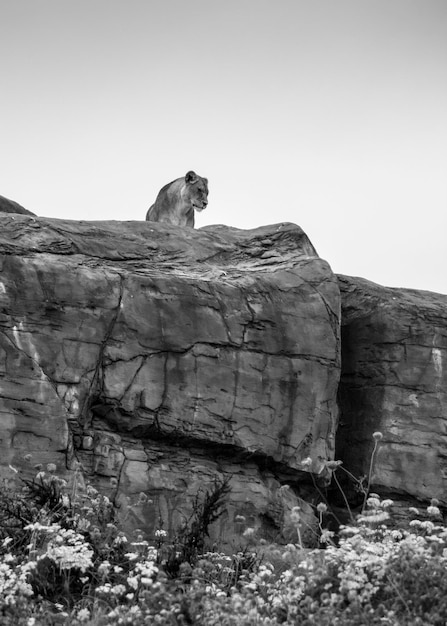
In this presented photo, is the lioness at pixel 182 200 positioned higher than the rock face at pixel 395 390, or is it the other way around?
the lioness at pixel 182 200

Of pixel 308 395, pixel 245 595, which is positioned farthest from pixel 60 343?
pixel 245 595

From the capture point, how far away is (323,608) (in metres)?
7.81

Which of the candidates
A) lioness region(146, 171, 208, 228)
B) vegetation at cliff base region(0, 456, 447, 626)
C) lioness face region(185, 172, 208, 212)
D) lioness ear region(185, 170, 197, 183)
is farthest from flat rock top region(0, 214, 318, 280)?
vegetation at cliff base region(0, 456, 447, 626)

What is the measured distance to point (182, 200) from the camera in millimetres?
21391

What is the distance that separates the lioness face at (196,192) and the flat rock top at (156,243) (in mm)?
4335

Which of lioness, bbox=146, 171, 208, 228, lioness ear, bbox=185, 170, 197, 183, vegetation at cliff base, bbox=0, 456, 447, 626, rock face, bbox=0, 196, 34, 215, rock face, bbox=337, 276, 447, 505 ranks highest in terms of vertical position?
lioness ear, bbox=185, 170, 197, 183

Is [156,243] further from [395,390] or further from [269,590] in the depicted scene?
[269,590]

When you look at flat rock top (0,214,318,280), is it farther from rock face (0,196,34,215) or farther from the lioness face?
the lioness face

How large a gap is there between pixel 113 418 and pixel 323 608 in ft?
21.8

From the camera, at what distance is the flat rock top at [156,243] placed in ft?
48.0

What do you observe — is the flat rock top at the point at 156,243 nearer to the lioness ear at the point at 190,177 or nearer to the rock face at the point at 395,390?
the rock face at the point at 395,390

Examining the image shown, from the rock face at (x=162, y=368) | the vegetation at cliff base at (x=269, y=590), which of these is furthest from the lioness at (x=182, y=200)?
the vegetation at cliff base at (x=269, y=590)

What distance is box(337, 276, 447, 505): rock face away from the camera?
15.8 meters

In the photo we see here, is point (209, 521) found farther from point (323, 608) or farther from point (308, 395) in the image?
point (323, 608)
